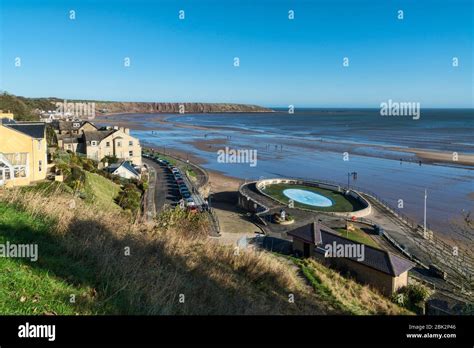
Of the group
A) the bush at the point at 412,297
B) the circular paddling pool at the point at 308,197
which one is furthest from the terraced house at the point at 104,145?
the bush at the point at 412,297

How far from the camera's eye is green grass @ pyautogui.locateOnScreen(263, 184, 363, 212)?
33541 millimetres

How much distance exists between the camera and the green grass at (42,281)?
16.3ft

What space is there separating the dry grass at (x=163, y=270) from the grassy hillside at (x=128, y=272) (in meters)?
0.02

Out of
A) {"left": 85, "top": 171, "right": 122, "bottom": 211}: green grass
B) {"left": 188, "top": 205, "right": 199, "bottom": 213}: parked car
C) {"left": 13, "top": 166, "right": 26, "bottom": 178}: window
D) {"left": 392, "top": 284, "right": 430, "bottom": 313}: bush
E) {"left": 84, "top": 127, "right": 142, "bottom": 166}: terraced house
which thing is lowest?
{"left": 392, "top": 284, "right": 430, "bottom": 313}: bush

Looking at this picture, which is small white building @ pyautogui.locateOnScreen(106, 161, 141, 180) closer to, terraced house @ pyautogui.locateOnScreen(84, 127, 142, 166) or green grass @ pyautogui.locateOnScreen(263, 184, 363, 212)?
terraced house @ pyautogui.locateOnScreen(84, 127, 142, 166)

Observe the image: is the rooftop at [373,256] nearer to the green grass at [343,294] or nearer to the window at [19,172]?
the green grass at [343,294]

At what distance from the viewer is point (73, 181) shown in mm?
23672

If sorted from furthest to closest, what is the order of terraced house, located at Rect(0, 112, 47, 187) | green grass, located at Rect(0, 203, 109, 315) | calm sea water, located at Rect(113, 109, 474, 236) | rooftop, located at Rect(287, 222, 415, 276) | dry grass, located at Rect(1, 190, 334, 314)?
calm sea water, located at Rect(113, 109, 474, 236)
terraced house, located at Rect(0, 112, 47, 187)
rooftop, located at Rect(287, 222, 415, 276)
dry grass, located at Rect(1, 190, 334, 314)
green grass, located at Rect(0, 203, 109, 315)

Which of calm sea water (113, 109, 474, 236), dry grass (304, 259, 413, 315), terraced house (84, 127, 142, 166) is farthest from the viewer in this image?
terraced house (84, 127, 142, 166)

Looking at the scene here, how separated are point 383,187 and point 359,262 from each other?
2782 centimetres

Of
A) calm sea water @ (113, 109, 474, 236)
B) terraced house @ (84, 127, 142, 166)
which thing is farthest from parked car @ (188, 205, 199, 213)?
terraced house @ (84, 127, 142, 166)

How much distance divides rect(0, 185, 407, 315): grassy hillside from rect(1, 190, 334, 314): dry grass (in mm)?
19

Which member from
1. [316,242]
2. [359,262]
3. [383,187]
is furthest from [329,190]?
[359,262]

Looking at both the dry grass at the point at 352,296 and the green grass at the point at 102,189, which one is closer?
the dry grass at the point at 352,296
